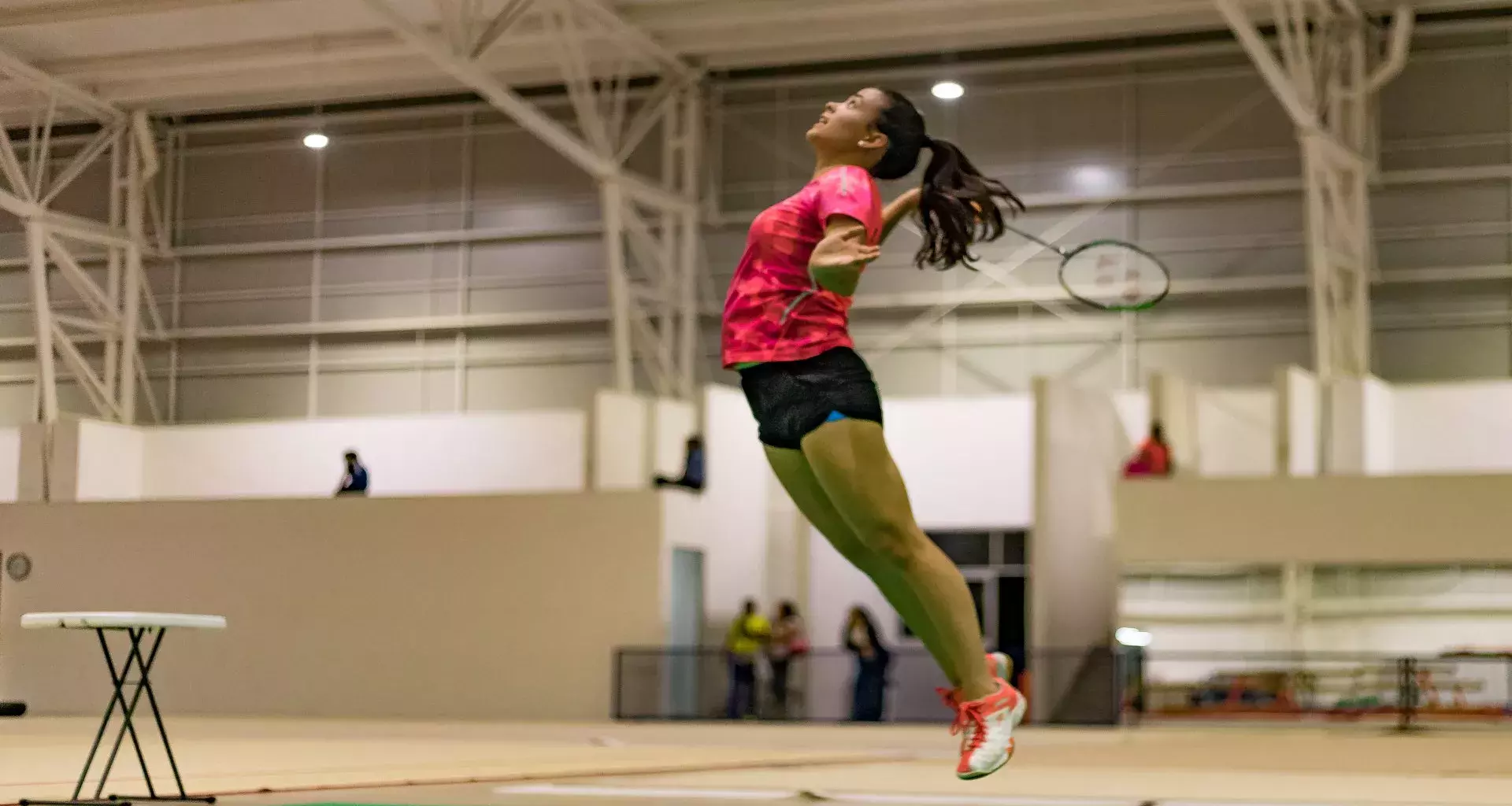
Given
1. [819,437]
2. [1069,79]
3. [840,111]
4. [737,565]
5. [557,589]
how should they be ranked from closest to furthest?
[819,437]
[840,111]
[557,589]
[737,565]
[1069,79]

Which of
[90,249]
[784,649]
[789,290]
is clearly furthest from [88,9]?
[789,290]

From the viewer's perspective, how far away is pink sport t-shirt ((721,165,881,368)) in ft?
16.6

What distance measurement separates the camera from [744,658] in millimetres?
21094

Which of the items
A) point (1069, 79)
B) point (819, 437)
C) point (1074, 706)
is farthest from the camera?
point (1069, 79)

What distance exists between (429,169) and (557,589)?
7.27 metres

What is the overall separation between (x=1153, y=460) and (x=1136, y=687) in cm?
288

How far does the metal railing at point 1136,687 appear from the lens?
17875mm

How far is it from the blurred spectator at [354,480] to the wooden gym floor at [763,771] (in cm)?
842

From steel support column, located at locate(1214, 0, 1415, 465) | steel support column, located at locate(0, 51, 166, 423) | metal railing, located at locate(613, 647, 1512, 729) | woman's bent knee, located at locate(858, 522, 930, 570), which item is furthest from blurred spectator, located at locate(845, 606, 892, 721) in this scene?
woman's bent knee, located at locate(858, 522, 930, 570)

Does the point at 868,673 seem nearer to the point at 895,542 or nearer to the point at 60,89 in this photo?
the point at 60,89

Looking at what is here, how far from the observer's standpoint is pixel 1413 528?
2011 centimetres

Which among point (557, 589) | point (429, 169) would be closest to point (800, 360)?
point (557, 589)

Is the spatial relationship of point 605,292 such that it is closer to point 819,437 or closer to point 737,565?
point 737,565

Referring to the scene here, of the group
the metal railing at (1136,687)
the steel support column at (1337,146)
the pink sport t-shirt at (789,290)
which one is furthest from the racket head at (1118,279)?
the steel support column at (1337,146)
